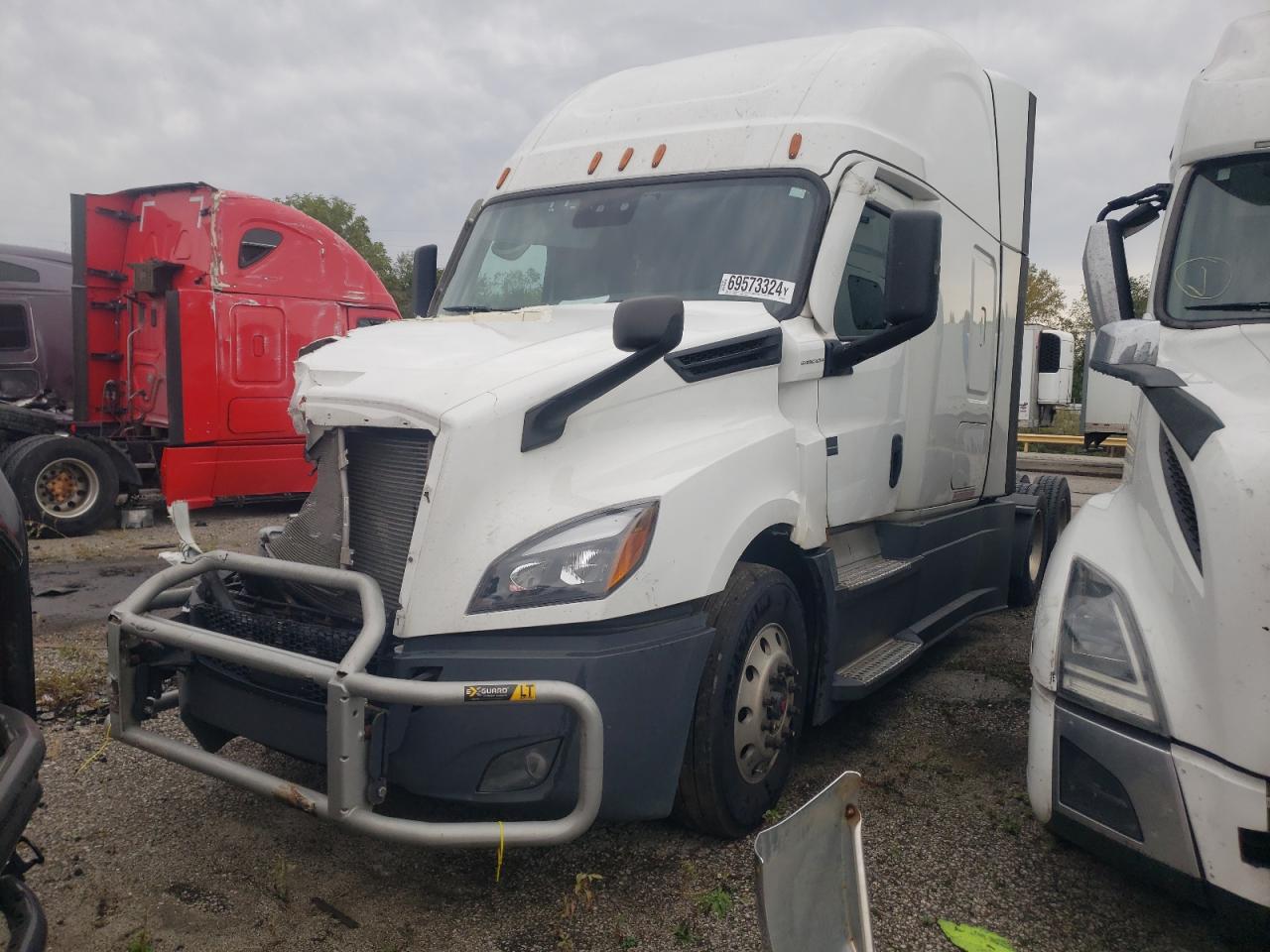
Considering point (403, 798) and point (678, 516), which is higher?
point (678, 516)

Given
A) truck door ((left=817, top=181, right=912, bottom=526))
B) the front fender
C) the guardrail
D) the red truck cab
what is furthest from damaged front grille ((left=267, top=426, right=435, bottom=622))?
the guardrail

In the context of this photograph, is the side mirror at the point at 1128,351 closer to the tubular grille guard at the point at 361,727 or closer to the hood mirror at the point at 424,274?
the tubular grille guard at the point at 361,727

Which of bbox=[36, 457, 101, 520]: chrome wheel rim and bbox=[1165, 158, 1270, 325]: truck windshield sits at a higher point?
bbox=[1165, 158, 1270, 325]: truck windshield

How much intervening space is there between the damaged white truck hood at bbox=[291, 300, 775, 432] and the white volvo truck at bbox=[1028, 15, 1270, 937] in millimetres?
1428

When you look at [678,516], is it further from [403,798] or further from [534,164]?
[534,164]

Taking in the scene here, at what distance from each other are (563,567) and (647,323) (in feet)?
2.64

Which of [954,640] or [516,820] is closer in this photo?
[516,820]

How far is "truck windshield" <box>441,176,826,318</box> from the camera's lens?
13.8 feet

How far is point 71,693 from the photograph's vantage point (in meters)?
4.92

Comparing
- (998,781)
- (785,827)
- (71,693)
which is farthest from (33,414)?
(785,827)

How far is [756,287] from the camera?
4.16 m

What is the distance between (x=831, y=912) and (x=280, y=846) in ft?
7.20

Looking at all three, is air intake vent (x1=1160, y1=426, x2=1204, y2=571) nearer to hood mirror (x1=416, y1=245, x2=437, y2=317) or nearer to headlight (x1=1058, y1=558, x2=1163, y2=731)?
headlight (x1=1058, y1=558, x2=1163, y2=731)

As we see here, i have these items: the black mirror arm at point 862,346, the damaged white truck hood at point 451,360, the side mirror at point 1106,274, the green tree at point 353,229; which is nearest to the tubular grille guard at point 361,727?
the damaged white truck hood at point 451,360
